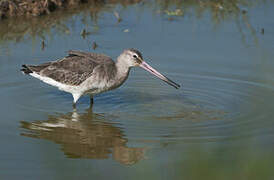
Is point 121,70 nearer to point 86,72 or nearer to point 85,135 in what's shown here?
point 86,72

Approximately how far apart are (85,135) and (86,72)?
4.50 feet

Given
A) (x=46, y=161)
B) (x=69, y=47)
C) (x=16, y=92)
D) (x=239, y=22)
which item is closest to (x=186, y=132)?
(x=46, y=161)

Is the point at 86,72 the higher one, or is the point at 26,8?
the point at 26,8

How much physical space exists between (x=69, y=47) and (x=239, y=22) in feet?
12.3

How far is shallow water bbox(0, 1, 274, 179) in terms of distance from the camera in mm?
7238

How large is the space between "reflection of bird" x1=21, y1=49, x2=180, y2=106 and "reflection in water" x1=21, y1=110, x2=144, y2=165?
420mm

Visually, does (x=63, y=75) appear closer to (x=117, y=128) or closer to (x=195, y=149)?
(x=117, y=128)

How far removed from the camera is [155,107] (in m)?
10.0

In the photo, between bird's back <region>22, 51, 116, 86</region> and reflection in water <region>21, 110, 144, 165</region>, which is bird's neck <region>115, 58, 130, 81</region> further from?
reflection in water <region>21, 110, 144, 165</region>

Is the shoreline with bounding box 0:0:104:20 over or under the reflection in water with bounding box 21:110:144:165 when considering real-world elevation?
over

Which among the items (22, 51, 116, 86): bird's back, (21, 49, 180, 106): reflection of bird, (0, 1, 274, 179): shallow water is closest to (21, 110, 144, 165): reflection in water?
(0, 1, 274, 179): shallow water

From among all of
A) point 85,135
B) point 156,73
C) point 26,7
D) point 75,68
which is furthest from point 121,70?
point 26,7

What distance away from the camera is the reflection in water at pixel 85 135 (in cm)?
791

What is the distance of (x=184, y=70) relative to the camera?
11.3 metres
